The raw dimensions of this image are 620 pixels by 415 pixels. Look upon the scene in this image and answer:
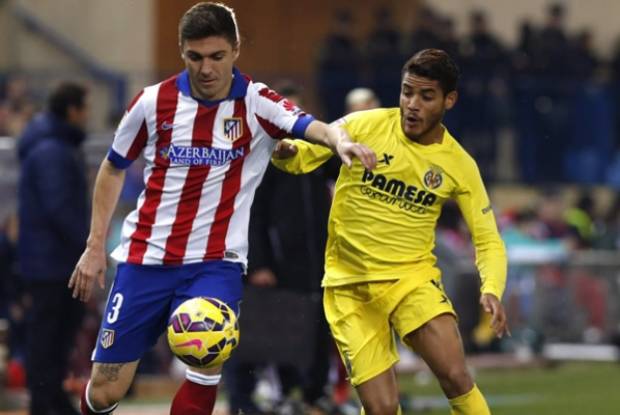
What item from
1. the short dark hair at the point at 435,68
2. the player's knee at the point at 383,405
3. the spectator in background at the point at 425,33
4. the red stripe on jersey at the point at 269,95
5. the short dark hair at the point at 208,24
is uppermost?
the short dark hair at the point at 208,24

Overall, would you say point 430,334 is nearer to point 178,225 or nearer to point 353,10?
point 178,225

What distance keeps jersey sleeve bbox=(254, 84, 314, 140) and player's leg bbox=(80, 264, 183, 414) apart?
85 centimetres

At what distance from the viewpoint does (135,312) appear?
8.97m

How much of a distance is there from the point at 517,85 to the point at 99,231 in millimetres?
15944

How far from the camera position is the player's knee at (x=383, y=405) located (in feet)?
30.1

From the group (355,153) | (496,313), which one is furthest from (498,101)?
(355,153)

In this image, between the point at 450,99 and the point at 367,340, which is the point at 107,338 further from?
the point at 450,99

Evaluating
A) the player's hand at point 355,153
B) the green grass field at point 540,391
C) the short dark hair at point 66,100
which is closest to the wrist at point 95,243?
the player's hand at point 355,153

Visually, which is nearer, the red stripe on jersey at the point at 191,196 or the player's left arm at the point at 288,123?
the player's left arm at the point at 288,123

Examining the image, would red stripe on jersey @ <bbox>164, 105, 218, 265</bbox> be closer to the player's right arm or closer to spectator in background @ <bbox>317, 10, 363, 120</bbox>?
the player's right arm

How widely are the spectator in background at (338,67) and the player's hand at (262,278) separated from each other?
9.78 m

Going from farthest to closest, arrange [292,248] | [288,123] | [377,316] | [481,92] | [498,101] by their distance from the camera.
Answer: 1. [498,101]
2. [481,92]
3. [292,248]
4. [377,316]
5. [288,123]

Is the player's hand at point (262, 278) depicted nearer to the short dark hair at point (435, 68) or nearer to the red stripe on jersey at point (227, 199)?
the short dark hair at point (435, 68)

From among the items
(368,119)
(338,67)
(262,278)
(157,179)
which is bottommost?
(338,67)
